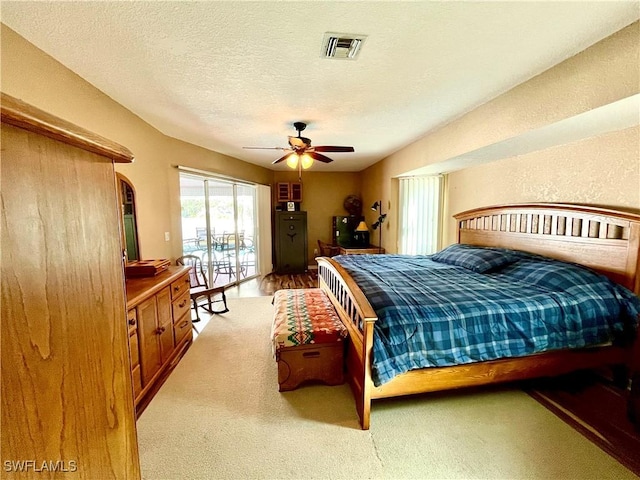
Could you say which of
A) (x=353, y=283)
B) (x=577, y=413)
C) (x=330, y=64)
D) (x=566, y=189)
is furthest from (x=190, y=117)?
(x=577, y=413)

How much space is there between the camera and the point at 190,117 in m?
2.91

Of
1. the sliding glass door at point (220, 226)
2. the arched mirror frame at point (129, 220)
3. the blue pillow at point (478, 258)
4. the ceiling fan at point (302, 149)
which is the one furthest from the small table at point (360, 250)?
the arched mirror frame at point (129, 220)

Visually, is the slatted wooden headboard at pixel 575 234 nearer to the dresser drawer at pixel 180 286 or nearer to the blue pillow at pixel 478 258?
the blue pillow at pixel 478 258

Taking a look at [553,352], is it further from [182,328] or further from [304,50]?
[182,328]

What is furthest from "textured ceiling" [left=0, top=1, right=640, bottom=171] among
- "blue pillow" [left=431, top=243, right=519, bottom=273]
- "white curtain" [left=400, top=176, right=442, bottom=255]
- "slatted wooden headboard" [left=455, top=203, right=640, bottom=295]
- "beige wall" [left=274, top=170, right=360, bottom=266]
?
"beige wall" [left=274, top=170, right=360, bottom=266]

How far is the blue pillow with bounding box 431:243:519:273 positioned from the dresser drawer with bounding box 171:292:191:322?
2992mm

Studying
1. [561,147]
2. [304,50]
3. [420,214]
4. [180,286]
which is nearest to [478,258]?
[561,147]

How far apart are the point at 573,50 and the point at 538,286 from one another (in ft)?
5.47

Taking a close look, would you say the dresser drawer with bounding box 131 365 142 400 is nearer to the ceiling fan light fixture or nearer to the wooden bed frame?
the wooden bed frame

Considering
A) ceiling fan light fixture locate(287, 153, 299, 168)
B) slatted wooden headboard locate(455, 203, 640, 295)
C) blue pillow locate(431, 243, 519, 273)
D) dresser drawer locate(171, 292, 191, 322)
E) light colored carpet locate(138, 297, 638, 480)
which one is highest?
ceiling fan light fixture locate(287, 153, 299, 168)

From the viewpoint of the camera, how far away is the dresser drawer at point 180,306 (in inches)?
104

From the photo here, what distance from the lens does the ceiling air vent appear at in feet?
5.25

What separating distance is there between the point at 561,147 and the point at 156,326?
3963 mm

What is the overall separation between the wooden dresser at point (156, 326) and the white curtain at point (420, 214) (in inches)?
144
